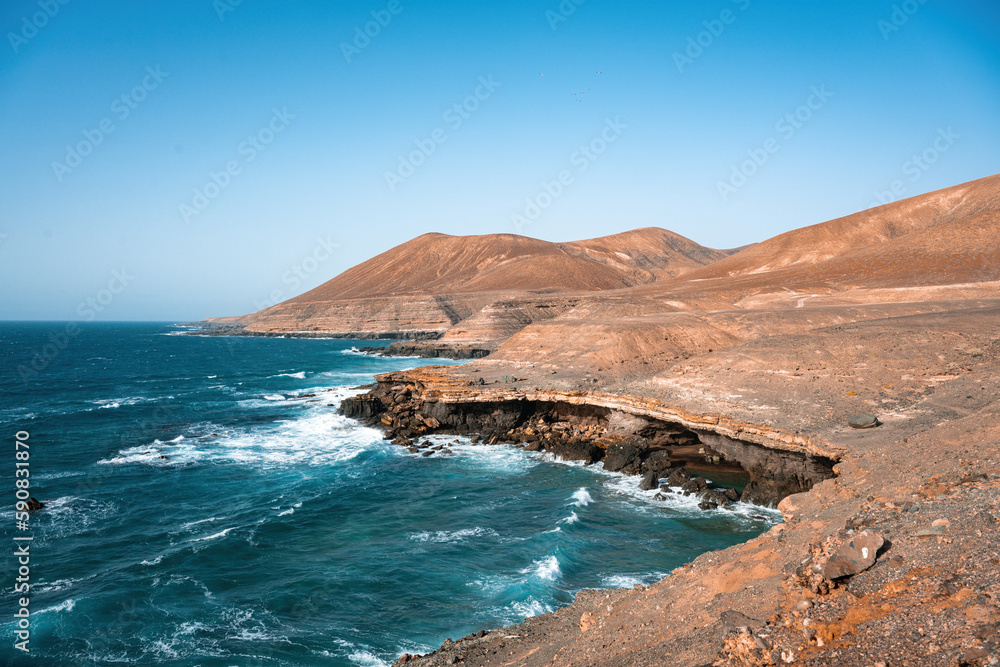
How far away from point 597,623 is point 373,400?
29.3 m

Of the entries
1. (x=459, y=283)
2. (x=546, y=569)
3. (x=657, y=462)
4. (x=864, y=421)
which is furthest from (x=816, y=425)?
(x=459, y=283)

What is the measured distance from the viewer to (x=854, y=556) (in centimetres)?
700

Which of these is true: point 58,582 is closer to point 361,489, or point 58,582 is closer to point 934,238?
point 361,489

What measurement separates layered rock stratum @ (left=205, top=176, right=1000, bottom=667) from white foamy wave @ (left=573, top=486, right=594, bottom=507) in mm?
5528

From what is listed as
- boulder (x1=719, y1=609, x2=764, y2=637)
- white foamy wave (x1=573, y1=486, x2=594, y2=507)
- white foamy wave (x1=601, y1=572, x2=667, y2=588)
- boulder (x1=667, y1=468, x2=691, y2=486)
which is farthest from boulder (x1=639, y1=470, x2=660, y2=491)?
boulder (x1=719, y1=609, x2=764, y2=637)

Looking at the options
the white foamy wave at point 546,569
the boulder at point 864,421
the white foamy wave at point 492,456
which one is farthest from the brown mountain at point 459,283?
the white foamy wave at point 546,569

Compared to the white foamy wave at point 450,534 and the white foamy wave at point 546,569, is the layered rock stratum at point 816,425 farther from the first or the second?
the white foamy wave at point 450,534

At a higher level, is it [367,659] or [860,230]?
[860,230]

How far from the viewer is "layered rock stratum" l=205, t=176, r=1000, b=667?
6188mm

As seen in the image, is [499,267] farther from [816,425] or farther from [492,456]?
[816,425]

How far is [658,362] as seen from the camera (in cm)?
3378

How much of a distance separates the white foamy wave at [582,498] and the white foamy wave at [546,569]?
179 inches

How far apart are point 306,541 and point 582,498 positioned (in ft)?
33.3

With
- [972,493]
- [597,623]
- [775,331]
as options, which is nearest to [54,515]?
[597,623]
